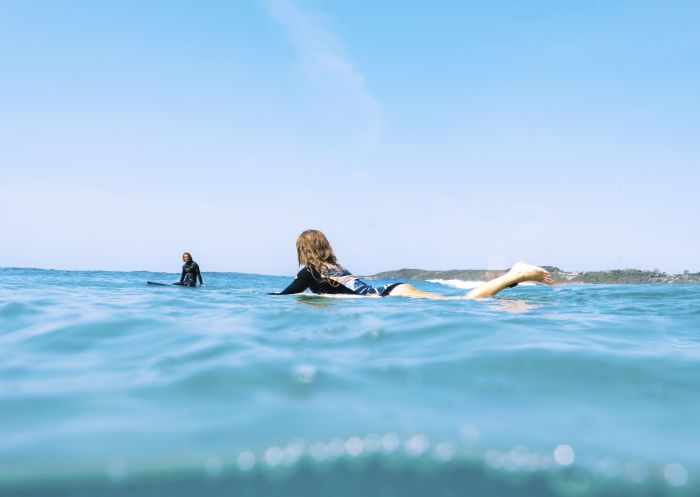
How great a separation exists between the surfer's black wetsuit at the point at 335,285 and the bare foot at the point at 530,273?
194 centimetres

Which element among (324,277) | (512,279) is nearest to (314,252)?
(324,277)

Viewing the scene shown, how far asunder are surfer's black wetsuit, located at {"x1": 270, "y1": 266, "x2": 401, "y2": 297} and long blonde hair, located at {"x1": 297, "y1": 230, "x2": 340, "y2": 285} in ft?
0.20

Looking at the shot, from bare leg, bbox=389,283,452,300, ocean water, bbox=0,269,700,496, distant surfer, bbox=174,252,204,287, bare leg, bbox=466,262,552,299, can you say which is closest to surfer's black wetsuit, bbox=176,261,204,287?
distant surfer, bbox=174,252,204,287

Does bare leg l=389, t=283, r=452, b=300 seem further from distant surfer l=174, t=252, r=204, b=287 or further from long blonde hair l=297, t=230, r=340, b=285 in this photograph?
distant surfer l=174, t=252, r=204, b=287

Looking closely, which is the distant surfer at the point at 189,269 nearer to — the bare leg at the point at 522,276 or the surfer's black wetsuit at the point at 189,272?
the surfer's black wetsuit at the point at 189,272

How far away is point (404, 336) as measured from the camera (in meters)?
4.21

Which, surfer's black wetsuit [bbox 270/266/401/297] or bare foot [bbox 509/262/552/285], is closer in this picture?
bare foot [bbox 509/262/552/285]

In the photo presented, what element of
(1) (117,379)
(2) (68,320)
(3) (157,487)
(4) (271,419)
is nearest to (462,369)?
(4) (271,419)

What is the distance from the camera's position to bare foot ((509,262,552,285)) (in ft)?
22.9

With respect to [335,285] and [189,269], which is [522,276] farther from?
[189,269]

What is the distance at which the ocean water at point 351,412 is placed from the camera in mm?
1931

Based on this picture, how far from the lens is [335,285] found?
822 centimetres

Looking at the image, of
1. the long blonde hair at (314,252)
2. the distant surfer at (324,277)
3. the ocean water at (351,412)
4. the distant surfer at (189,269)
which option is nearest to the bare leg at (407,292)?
the distant surfer at (324,277)

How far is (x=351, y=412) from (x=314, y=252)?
5.78 meters
